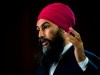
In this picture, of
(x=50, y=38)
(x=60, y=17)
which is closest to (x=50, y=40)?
(x=50, y=38)

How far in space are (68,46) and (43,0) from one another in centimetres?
57

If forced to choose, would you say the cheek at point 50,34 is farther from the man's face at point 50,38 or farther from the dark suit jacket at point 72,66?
the dark suit jacket at point 72,66

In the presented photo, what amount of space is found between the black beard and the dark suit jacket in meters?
0.09

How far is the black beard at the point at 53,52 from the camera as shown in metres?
1.92

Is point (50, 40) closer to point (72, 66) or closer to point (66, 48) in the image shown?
point (66, 48)

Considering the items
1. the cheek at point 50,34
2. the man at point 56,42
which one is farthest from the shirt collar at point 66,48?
the cheek at point 50,34

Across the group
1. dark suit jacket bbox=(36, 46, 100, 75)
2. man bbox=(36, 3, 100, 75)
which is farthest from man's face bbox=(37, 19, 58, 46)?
dark suit jacket bbox=(36, 46, 100, 75)

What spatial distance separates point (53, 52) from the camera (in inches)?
76.4

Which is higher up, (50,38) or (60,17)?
(60,17)

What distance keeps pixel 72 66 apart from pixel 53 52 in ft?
0.67

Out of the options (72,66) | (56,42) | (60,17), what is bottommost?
(72,66)

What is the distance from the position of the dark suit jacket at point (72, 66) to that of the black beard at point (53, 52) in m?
0.09

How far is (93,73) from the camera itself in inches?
66.2

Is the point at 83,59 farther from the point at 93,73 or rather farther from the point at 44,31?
the point at 44,31
